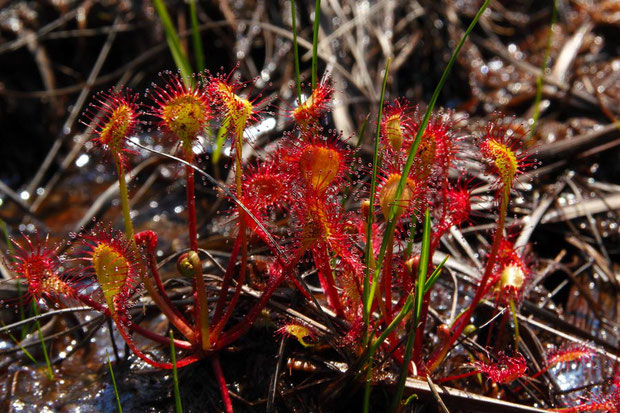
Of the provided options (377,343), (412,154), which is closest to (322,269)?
(377,343)

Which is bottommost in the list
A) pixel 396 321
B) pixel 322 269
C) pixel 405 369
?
pixel 405 369

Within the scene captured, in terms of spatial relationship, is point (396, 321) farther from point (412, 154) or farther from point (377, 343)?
point (412, 154)

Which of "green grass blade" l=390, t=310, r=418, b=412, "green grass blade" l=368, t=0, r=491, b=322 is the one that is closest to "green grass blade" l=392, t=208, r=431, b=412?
"green grass blade" l=390, t=310, r=418, b=412

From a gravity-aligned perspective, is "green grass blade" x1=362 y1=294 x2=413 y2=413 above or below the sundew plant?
below

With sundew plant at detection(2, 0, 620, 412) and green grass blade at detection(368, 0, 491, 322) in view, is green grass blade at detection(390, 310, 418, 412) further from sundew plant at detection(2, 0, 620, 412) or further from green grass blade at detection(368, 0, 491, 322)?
green grass blade at detection(368, 0, 491, 322)

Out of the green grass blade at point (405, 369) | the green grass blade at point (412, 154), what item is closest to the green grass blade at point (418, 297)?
the green grass blade at point (405, 369)

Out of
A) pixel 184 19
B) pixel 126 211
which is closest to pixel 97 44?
pixel 184 19

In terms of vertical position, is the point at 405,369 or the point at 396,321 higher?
the point at 396,321

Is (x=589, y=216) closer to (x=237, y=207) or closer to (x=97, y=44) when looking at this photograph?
(x=237, y=207)

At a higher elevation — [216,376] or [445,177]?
[445,177]

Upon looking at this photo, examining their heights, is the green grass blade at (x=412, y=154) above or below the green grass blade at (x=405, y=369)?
above

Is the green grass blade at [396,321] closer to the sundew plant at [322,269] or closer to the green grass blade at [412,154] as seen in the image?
the sundew plant at [322,269]
